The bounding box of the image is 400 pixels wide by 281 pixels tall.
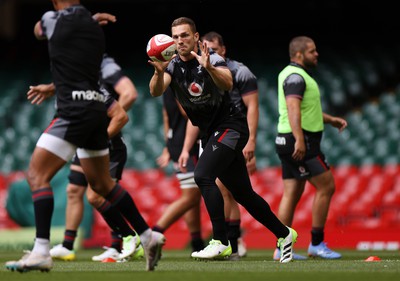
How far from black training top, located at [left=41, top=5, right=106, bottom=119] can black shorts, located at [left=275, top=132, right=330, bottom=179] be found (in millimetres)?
3342

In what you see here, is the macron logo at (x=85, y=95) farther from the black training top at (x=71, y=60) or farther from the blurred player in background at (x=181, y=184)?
the blurred player in background at (x=181, y=184)

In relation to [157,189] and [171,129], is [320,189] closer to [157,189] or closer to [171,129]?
[171,129]

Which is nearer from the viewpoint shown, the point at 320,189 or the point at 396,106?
the point at 320,189

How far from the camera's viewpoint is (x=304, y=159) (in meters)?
9.24

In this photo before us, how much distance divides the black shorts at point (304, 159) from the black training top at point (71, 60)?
3342mm

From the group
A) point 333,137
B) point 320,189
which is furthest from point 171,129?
point 333,137

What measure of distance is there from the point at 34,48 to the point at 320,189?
1719 centimetres

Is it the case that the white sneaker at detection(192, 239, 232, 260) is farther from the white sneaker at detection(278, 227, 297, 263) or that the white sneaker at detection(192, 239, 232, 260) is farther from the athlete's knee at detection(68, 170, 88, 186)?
the athlete's knee at detection(68, 170, 88, 186)

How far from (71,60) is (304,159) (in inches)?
142

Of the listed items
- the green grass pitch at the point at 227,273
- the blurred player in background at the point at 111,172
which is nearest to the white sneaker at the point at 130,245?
the blurred player in background at the point at 111,172

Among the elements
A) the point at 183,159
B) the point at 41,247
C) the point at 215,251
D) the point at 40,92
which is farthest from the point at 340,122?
the point at 41,247

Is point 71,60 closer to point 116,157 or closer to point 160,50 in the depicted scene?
point 160,50

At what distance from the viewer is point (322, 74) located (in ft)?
70.3

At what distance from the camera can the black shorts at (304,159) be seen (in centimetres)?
923
